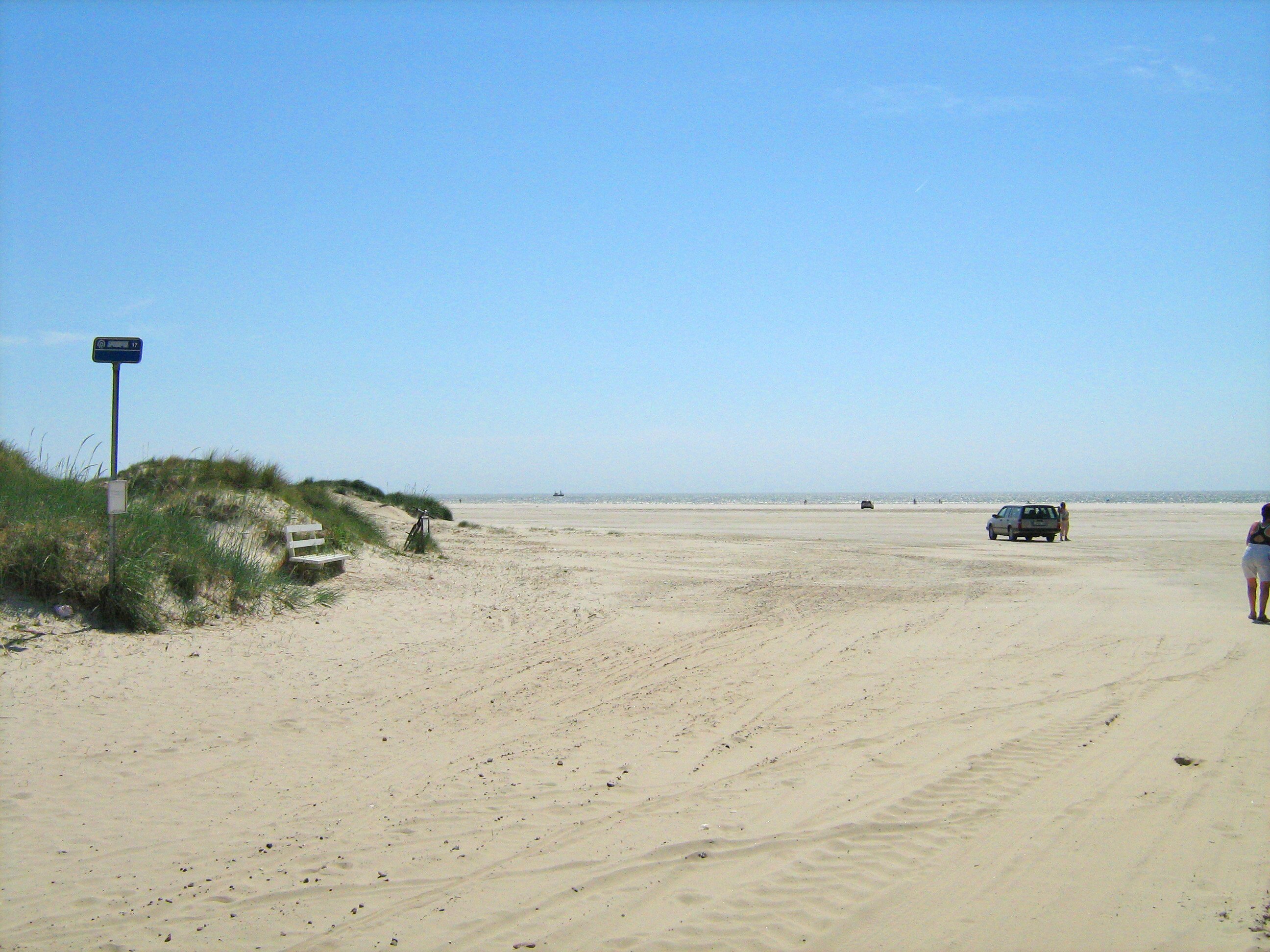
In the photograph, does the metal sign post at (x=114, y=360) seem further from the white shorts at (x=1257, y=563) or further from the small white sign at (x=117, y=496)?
the white shorts at (x=1257, y=563)

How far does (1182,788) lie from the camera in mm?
5688

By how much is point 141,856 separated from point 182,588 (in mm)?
6246

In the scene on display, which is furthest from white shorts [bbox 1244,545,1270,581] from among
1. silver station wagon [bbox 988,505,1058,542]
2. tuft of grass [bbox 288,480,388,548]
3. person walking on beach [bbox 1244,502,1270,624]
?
silver station wagon [bbox 988,505,1058,542]

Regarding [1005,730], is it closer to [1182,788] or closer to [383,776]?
[1182,788]

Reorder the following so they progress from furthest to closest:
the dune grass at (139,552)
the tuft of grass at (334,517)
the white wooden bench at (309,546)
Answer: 1. the tuft of grass at (334,517)
2. the white wooden bench at (309,546)
3. the dune grass at (139,552)

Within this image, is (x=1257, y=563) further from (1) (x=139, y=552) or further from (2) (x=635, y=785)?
(1) (x=139, y=552)

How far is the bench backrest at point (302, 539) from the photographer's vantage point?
13.7 meters

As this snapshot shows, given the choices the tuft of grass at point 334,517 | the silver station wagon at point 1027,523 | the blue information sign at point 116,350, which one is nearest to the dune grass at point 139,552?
the tuft of grass at point 334,517

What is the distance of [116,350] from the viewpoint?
29.9ft

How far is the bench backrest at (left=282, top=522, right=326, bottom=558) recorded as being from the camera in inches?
538

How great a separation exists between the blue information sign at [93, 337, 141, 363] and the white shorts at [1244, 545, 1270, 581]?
1473cm

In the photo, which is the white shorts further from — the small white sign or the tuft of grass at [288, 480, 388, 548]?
the tuft of grass at [288, 480, 388, 548]

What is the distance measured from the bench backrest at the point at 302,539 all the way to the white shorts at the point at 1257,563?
14192 mm

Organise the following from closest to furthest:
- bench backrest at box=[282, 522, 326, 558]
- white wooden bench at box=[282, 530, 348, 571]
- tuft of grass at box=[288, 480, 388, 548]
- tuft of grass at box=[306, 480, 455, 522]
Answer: white wooden bench at box=[282, 530, 348, 571] → bench backrest at box=[282, 522, 326, 558] → tuft of grass at box=[288, 480, 388, 548] → tuft of grass at box=[306, 480, 455, 522]
